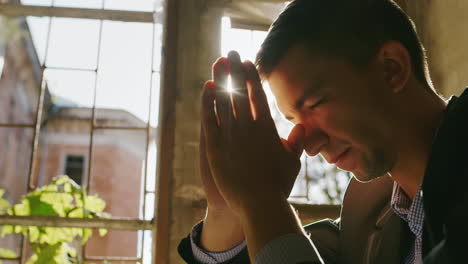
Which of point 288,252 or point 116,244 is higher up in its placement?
point 288,252

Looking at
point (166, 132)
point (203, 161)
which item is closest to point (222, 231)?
point (203, 161)

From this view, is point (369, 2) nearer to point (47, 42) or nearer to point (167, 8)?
point (167, 8)

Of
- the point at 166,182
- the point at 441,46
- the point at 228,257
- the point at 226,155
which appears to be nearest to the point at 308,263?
the point at 226,155

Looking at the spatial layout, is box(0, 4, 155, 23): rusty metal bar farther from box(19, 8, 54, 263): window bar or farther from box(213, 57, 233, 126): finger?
box(213, 57, 233, 126): finger

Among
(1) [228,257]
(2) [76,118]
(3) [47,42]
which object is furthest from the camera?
(2) [76,118]

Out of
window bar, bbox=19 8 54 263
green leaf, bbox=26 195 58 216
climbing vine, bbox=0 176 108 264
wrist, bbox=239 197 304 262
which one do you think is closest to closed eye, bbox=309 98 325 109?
wrist, bbox=239 197 304 262

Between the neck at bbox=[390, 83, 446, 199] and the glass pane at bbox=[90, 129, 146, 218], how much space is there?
14.0 metres

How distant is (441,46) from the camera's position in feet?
8.79

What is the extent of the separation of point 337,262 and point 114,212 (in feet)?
47.4

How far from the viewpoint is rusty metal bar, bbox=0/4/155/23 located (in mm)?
3059

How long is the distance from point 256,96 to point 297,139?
0.23m

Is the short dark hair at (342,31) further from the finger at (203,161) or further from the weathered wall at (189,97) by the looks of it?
the weathered wall at (189,97)

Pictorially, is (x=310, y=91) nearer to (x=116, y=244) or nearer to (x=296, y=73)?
(x=296, y=73)

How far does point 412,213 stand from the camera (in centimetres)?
129
